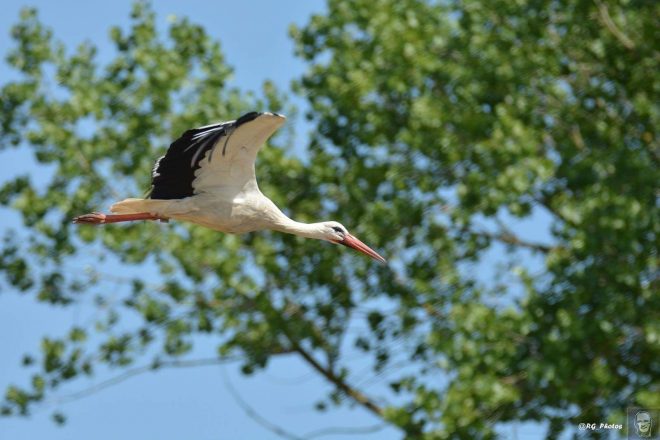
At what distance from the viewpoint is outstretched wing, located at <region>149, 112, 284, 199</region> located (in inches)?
416

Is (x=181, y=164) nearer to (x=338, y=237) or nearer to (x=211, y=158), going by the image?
(x=211, y=158)

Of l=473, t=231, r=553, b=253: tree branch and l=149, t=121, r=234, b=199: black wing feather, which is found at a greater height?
l=473, t=231, r=553, b=253: tree branch

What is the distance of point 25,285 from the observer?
56.9 feet

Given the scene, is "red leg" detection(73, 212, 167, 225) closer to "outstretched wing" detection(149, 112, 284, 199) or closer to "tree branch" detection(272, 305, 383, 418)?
"outstretched wing" detection(149, 112, 284, 199)

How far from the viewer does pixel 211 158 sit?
36.0 ft

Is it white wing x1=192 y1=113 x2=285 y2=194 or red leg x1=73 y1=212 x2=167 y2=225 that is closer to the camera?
white wing x1=192 y1=113 x2=285 y2=194

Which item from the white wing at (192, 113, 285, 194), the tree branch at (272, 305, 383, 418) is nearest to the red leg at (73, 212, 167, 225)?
the white wing at (192, 113, 285, 194)

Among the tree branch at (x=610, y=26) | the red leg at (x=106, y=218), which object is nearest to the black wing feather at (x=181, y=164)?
the red leg at (x=106, y=218)

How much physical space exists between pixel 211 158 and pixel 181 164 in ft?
0.90

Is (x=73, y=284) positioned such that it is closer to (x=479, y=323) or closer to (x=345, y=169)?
(x=345, y=169)

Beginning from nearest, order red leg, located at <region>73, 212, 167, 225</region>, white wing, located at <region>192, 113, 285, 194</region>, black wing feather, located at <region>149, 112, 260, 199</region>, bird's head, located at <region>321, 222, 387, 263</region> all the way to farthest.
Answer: white wing, located at <region>192, 113, 285, 194</region>, black wing feather, located at <region>149, 112, 260, 199</region>, red leg, located at <region>73, 212, 167, 225</region>, bird's head, located at <region>321, 222, 387, 263</region>

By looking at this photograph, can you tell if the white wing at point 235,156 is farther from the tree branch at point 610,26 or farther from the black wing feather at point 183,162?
the tree branch at point 610,26

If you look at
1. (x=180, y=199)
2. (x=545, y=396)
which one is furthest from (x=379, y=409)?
(x=180, y=199)

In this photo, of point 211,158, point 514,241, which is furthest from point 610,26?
point 211,158
